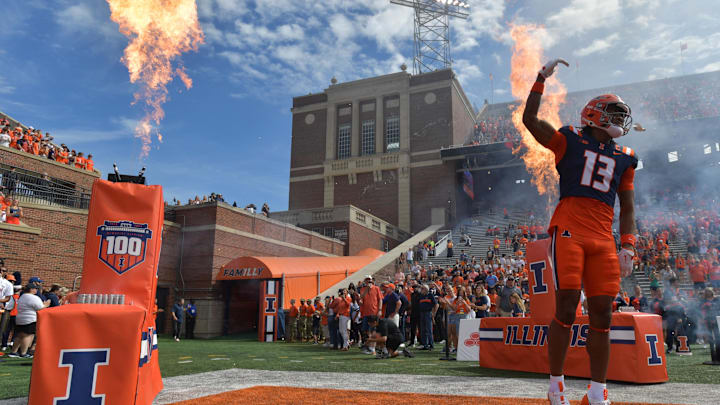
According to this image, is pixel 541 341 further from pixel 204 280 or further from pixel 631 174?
pixel 204 280

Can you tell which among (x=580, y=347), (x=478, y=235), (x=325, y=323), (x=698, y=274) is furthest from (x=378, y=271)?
(x=580, y=347)

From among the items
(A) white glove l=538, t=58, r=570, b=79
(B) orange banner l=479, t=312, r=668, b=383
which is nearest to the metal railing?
(B) orange banner l=479, t=312, r=668, b=383

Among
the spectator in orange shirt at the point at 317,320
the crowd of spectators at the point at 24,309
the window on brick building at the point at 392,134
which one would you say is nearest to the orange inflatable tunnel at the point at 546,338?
the crowd of spectators at the point at 24,309

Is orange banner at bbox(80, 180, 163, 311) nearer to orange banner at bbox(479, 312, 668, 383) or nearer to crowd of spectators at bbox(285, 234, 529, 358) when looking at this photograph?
orange banner at bbox(479, 312, 668, 383)

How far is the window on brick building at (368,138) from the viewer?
4256cm

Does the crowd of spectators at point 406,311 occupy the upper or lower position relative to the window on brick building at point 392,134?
lower

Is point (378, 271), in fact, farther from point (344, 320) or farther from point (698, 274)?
point (698, 274)

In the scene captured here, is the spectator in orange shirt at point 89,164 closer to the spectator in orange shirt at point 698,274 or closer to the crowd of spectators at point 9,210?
the crowd of spectators at point 9,210

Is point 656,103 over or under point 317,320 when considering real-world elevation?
over

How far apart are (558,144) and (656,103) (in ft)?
155

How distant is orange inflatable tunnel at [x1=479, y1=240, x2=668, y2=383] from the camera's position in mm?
6070

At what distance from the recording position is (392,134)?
1656 inches

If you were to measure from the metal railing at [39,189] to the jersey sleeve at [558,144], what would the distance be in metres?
19.7

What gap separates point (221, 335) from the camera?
74.7ft
